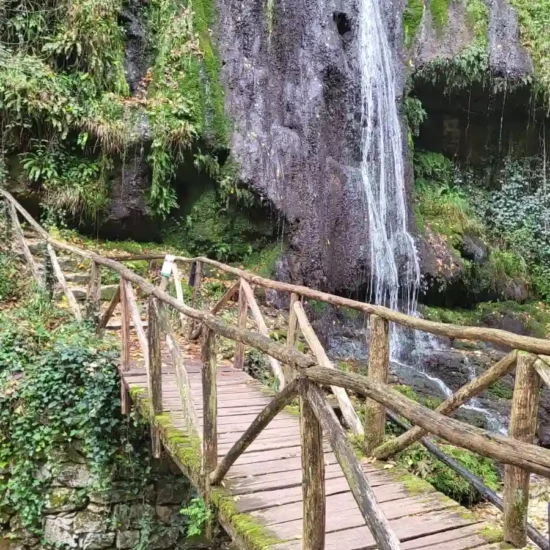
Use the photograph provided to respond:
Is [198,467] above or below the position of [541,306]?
above

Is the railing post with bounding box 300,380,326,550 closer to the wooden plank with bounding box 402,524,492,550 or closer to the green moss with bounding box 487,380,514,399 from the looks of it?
the wooden plank with bounding box 402,524,492,550

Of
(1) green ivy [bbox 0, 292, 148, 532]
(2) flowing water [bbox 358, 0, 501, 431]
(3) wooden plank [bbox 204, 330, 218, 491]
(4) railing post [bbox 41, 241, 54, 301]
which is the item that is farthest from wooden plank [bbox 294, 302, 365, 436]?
(2) flowing water [bbox 358, 0, 501, 431]

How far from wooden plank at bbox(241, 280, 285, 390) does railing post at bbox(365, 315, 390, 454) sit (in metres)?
1.03

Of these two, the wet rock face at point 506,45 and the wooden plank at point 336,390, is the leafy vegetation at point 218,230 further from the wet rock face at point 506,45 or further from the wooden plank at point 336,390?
the wet rock face at point 506,45

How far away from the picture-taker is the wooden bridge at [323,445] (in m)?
2.06

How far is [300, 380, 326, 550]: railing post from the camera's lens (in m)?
2.33

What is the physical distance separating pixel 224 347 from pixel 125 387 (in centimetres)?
214

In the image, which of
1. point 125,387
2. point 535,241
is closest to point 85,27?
point 125,387

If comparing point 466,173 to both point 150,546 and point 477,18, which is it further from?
point 150,546

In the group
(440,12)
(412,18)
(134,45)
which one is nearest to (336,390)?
(134,45)

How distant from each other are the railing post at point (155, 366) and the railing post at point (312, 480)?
2167 millimetres

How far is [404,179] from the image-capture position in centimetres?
1298

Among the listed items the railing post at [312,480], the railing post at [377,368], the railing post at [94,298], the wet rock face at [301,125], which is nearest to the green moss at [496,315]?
the wet rock face at [301,125]

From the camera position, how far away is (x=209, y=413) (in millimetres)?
3395
